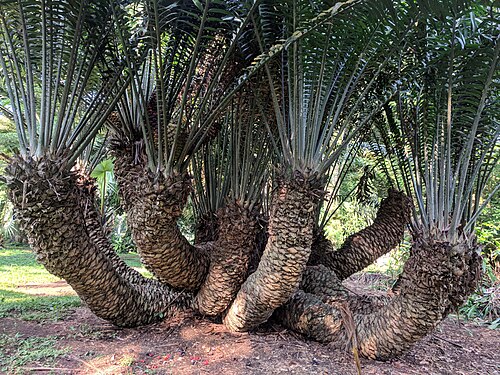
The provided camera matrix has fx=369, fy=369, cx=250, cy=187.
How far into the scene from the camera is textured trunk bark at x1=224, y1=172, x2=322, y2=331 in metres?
2.92

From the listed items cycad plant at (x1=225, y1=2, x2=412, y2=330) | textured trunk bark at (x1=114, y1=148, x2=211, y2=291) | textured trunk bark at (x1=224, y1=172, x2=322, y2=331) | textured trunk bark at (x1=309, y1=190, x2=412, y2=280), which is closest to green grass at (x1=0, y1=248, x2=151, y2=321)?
textured trunk bark at (x1=114, y1=148, x2=211, y2=291)

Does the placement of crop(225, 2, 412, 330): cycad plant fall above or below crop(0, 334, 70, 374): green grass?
above

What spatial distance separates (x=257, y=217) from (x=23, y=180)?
198 centimetres

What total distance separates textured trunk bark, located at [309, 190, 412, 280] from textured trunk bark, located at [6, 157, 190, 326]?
8.07ft

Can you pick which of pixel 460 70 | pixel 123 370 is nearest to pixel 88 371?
pixel 123 370

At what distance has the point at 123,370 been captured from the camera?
271 cm

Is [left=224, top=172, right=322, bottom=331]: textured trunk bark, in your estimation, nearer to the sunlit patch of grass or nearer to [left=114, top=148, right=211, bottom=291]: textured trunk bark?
[left=114, top=148, right=211, bottom=291]: textured trunk bark

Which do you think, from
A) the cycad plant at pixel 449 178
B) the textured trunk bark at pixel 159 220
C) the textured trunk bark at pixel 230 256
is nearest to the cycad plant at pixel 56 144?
the textured trunk bark at pixel 159 220

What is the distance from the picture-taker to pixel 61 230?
2.75 m

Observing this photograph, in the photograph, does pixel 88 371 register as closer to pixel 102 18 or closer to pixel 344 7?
pixel 102 18

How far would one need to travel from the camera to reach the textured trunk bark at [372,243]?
4520mm

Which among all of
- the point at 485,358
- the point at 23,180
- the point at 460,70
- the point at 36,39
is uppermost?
the point at 36,39

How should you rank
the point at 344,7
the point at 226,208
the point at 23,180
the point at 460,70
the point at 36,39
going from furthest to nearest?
1. the point at 226,208
2. the point at 36,39
3. the point at 460,70
4. the point at 23,180
5. the point at 344,7

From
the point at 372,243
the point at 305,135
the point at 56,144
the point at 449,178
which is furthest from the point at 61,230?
the point at 372,243
